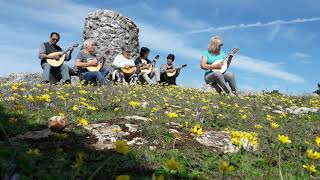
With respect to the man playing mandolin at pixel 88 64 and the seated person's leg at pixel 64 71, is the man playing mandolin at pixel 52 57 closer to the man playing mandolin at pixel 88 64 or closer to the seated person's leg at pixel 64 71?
the seated person's leg at pixel 64 71

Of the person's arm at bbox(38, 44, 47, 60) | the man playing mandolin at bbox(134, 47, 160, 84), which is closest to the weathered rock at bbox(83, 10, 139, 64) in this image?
the man playing mandolin at bbox(134, 47, 160, 84)

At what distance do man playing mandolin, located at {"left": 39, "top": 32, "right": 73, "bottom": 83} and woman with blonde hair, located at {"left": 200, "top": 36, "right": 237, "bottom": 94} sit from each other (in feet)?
15.6

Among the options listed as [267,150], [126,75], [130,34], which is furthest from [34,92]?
[130,34]

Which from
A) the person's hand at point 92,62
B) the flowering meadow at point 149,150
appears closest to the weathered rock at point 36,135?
the flowering meadow at point 149,150

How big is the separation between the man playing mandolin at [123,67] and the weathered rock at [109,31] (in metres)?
4.45

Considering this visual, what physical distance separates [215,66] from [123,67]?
495cm

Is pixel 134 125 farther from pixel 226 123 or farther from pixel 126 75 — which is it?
pixel 126 75

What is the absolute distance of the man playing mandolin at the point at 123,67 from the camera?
17.0 metres

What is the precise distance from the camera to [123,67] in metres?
17.0

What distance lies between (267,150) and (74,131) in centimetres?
252

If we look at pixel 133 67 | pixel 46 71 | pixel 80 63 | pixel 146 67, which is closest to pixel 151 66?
A: pixel 146 67

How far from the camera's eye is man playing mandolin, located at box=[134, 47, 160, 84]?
57.2 ft

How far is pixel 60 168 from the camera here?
4031mm

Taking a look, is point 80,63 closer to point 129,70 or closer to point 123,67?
point 123,67
